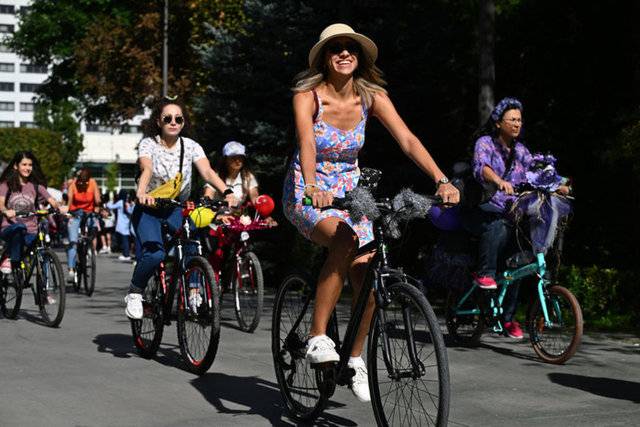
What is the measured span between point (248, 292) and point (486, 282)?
104 inches

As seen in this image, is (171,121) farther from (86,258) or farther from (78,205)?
(78,205)

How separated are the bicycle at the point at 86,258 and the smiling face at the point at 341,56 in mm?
9180

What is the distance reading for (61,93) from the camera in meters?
40.8

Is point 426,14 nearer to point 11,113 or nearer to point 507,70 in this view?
point 507,70

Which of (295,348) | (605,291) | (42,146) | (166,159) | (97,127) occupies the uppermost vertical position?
(97,127)

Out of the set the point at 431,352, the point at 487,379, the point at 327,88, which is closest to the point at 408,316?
the point at 431,352

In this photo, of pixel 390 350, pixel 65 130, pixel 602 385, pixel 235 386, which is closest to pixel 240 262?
pixel 235 386

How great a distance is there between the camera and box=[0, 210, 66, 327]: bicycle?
10.3 m

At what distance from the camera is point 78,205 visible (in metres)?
15.4

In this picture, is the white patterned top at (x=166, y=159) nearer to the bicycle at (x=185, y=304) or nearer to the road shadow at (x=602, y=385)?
the bicycle at (x=185, y=304)

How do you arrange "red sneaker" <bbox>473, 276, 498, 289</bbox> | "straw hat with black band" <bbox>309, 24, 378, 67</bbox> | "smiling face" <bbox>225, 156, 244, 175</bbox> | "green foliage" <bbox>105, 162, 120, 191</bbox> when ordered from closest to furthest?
"straw hat with black band" <bbox>309, 24, 378, 67</bbox>, "red sneaker" <bbox>473, 276, 498, 289</bbox>, "smiling face" <bbox>225, 156, 244, 175</bbox>, "green foliage" <bbox>105, 162, 120, 191</bbox>

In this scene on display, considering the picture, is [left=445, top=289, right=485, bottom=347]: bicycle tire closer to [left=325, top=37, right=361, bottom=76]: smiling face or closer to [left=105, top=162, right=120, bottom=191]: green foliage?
[left=325, top=37, right=361, bottom=76]: smiling face

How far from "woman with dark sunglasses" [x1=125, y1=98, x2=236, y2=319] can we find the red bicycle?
1.40 metres

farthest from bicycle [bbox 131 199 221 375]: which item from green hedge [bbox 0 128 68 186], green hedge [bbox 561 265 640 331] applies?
green hedge [bbox 0 128 68 186]
